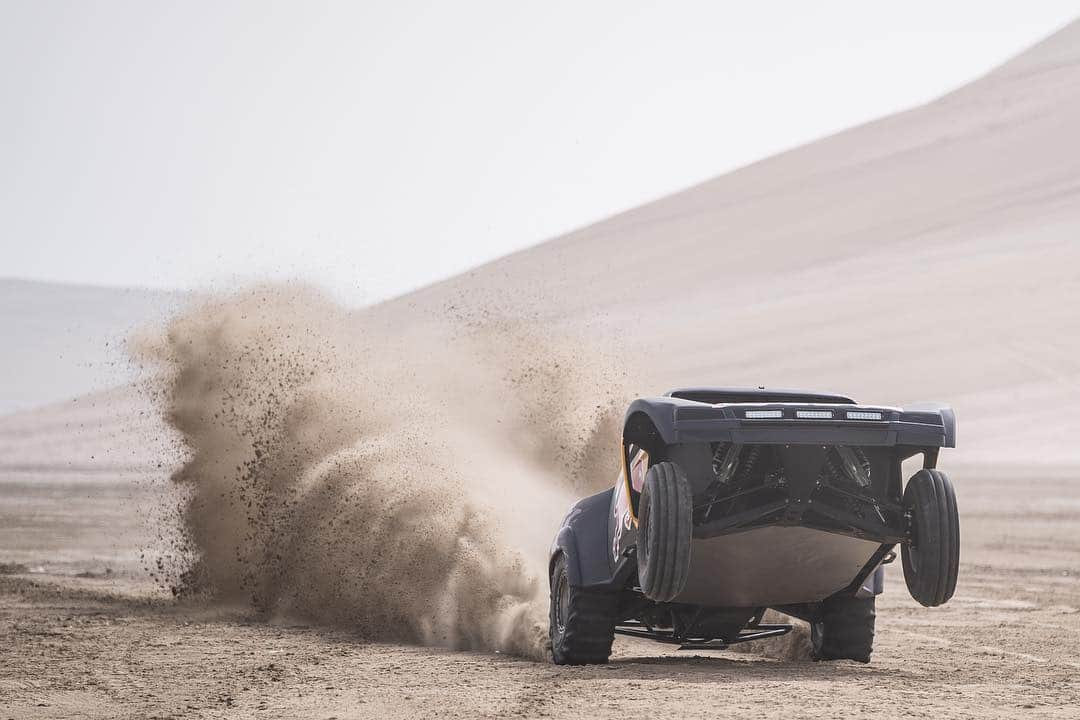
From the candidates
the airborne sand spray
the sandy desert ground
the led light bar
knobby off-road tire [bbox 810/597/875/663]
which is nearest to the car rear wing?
the led light bar

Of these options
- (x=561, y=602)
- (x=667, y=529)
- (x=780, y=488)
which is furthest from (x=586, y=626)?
(x=780, y=488)

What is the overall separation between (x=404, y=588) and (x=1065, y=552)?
1435 centimetres

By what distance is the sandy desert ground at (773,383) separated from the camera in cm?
982

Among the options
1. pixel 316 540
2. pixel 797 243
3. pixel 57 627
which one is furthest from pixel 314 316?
pixel 797 243

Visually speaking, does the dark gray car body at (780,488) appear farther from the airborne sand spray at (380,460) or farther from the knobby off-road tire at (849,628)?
the airborne sand spray at (380,460)

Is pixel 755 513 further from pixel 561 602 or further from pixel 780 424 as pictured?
pixel 561 602

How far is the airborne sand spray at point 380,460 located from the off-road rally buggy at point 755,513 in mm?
1648

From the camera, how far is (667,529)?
29.6 feet

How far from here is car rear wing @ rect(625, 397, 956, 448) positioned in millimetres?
9055

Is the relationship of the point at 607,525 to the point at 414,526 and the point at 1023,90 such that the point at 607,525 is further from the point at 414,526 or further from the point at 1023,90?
the point at 1023,90

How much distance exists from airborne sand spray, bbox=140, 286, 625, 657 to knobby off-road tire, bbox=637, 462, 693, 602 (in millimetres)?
2782

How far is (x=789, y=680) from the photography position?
9.90 m

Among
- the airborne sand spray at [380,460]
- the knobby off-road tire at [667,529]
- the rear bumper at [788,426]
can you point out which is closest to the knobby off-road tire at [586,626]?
the airborne sand spray at [380,460]

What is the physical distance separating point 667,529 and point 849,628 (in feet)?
8.50
